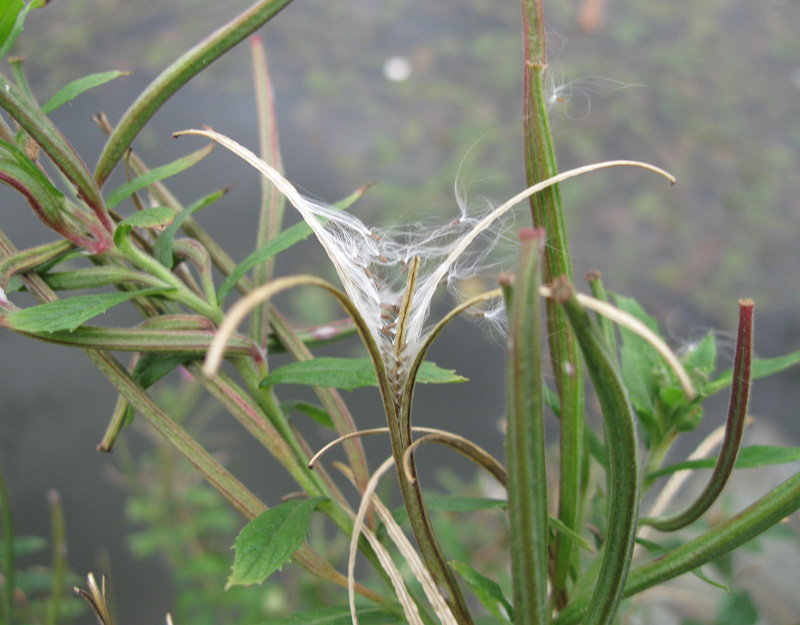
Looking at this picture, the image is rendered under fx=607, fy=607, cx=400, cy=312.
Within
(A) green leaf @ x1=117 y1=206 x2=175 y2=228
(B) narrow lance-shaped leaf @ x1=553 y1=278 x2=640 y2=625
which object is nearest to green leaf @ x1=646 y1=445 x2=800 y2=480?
(B) narrow lance-shaped leaf @ x1=553 y1=278 x2=640 y2=625

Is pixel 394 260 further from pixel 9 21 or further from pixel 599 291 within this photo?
pixel 9 21

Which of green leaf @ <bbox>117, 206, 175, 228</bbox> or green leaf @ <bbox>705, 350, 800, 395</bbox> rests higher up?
green leaf @ <bbox>117, 206, 175, 228</bbox>

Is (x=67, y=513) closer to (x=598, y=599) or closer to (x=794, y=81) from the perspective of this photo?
(x=598, y=599)

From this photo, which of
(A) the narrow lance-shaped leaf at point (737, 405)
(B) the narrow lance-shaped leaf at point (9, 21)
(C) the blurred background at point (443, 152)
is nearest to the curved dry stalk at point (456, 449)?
(A) the narrow lance-shaped leaf at point (737, 405)

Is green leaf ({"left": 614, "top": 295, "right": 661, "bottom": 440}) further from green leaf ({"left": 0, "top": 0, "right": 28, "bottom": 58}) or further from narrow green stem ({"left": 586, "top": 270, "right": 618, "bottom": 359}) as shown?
green leaf ({"left": 0, "top": 0, "right": 28, "bottom": 58})

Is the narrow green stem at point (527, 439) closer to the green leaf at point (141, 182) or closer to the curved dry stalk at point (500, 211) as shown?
the curved dry stalk at point (500, 211)

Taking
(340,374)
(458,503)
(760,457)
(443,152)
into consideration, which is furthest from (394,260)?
(443,152)
